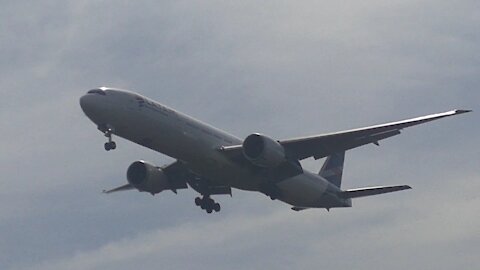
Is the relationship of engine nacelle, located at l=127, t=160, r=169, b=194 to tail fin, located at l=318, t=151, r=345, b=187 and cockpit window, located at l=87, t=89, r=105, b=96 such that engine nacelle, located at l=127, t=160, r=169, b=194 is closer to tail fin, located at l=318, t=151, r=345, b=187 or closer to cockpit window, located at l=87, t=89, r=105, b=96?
cockpit window, located at l=87, t=89, r=105, b=96

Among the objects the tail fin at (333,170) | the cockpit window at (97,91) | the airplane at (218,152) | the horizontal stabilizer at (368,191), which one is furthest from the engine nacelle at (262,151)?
the tail fin at (333,170)

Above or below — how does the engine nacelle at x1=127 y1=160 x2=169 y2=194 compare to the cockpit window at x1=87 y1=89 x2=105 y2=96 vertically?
below

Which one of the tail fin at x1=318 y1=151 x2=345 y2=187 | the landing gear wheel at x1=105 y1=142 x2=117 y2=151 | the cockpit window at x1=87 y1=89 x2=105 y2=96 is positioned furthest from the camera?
the tail fin at x1=318 y1=151 x2=345 y2=187

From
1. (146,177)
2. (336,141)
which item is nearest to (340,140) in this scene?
(336,141)

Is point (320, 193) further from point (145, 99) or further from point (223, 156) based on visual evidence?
point (145, 99)

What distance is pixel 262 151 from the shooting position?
7019 centimetres

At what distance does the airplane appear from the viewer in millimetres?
68312

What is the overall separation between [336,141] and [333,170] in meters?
11.5

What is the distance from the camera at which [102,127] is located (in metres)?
68.2

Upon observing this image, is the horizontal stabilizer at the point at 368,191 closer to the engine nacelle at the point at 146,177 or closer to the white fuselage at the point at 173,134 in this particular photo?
the white fuselage at the point at 173,134

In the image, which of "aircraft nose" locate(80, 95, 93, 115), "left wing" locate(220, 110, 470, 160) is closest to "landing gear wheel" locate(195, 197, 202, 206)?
"left wing" locate(220, 110, 470, 160)

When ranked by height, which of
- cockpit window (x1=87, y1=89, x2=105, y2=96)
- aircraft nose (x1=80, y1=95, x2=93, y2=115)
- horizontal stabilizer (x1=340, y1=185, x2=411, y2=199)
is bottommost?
horizontal stabilizer (x1=340, y1=185, x2=411, y2=199)

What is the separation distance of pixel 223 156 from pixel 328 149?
645cm

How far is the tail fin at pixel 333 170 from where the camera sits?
82250 mm
